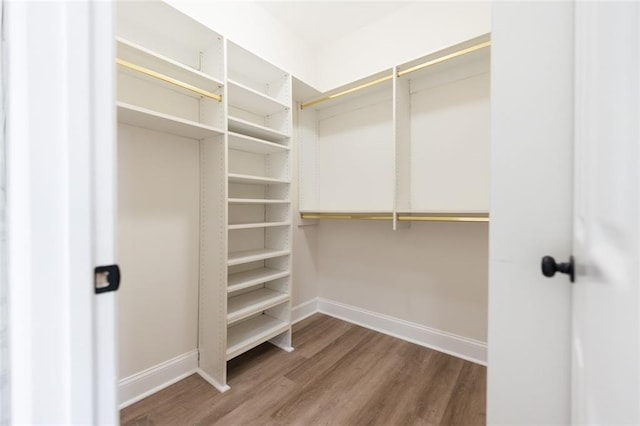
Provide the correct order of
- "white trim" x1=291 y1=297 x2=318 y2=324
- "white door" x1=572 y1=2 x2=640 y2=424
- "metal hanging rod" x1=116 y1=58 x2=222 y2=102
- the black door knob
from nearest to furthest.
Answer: "white door" x1=572 y1=2 x2=640 y2=424
the black door knob
"metal hanging rod" x1=116 y1=58 x2=222 y2=102
"white trim" x1=291 y1=297 x2=318 y2=324

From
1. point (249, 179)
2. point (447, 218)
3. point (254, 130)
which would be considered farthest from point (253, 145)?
point (447, 218)

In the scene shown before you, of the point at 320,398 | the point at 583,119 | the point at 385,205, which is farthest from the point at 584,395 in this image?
the point at 385,205

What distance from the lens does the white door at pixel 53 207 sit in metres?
0.41

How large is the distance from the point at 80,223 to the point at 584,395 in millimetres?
887

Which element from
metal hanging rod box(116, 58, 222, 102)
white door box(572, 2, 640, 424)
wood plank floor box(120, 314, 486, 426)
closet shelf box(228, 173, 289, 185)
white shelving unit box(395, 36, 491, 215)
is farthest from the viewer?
white shelving unit box(395, 36, 491, 215)

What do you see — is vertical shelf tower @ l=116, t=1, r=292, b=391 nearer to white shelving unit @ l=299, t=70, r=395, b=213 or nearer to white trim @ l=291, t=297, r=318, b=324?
white trim @ l=291, t=297, r=318, b=324

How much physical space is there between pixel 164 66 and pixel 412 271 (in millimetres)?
2357

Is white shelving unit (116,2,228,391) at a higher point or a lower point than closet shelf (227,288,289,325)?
higher

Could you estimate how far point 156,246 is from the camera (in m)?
1.66

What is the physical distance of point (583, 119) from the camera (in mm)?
462

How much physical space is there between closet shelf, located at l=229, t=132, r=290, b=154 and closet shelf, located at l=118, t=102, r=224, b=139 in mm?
177

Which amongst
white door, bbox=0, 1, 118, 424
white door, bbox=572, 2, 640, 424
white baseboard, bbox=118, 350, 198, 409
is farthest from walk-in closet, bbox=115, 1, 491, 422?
white door, bbox=572, 2, 640, 424

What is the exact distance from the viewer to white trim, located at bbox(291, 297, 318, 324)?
2.59m

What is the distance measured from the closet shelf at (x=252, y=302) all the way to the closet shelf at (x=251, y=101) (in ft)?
4.99
